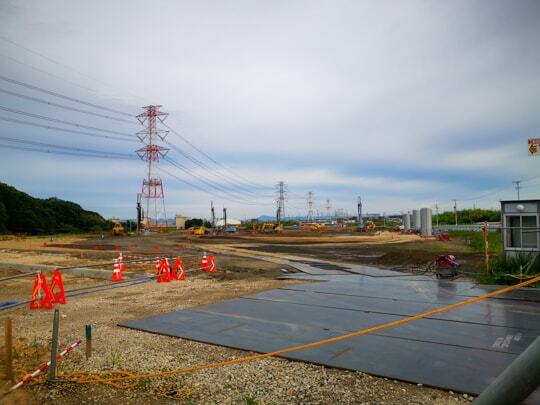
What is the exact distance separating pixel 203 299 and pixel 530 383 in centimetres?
1026

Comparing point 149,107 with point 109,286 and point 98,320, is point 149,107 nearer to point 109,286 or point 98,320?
point 109,286

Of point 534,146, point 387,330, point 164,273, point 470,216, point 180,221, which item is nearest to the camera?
point 387,330

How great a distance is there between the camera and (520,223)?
1344 centimetres

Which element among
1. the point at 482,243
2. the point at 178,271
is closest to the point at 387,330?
the point at 178,271

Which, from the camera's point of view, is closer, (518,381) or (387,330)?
(518,381)

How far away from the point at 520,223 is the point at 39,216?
3446 inches

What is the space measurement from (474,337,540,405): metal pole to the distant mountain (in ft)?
279

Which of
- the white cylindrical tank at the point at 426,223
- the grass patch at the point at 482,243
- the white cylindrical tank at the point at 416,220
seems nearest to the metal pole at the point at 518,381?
the grass patch at the point at 482,243

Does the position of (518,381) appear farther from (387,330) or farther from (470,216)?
(470,216)

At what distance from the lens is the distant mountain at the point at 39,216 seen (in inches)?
3020

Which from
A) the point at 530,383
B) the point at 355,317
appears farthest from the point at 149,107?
the point at 530,383

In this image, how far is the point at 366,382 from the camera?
5133 millimetres

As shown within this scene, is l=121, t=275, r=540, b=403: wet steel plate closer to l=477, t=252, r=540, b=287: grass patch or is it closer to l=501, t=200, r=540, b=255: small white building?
l=477, t=252, r=540, b=287: grass patch

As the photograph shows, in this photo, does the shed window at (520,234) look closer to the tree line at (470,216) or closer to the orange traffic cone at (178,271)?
the orange traffic cone at (178,271)
